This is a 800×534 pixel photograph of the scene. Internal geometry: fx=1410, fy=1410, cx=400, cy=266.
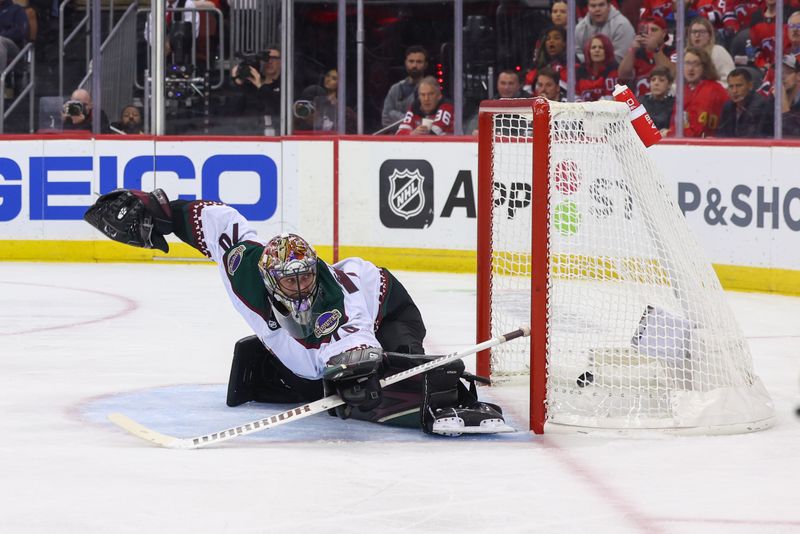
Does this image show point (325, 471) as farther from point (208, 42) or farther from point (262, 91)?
point (208, 42)

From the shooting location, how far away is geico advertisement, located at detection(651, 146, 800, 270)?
26.1ft

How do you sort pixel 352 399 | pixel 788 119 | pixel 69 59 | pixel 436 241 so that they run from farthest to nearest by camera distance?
pixel 69 59 < pixel 436 241 < pixel 788 119 < pixel 352 399

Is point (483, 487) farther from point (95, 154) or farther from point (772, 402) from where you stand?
point (95, 154)

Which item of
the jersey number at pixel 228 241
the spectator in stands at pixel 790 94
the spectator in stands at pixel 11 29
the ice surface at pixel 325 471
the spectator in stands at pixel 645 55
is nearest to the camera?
the ice surface at pixel 325 471

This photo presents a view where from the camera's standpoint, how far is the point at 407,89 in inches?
378

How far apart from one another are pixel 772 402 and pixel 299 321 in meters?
1.63

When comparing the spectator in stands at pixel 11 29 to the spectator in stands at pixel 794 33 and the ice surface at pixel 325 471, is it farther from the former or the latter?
the spectator in stands at pixel 794 33

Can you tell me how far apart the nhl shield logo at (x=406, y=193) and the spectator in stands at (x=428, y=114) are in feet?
1.04

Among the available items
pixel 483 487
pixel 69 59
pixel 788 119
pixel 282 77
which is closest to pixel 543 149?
Answer: pixel 483 487

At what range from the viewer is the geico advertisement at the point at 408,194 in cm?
932

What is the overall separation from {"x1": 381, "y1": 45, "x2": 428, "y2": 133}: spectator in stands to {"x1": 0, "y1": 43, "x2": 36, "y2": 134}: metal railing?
2.57 m

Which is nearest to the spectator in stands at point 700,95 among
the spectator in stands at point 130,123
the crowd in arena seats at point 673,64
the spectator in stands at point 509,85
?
the crowd in arena seats at point 673,64

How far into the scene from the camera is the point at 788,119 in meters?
8.22

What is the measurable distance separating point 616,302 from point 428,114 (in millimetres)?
4962
